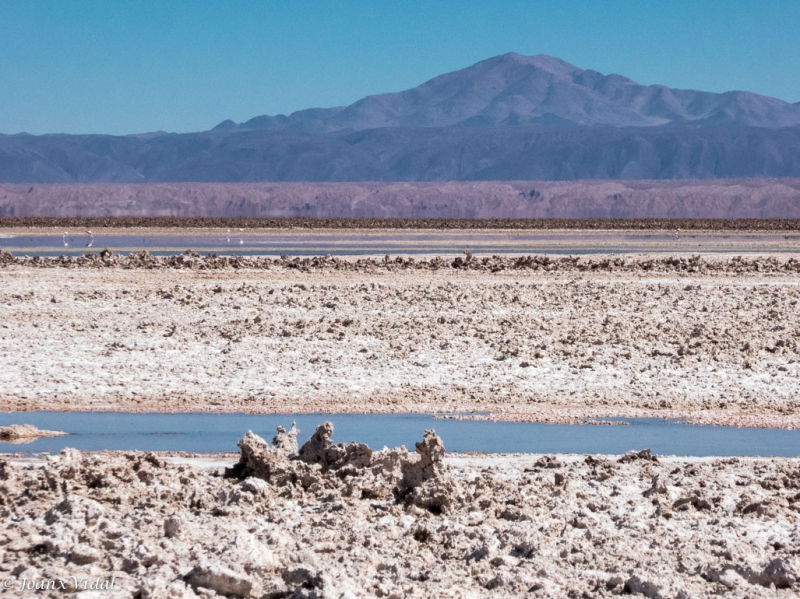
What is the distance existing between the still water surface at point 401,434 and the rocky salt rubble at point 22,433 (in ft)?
0.46

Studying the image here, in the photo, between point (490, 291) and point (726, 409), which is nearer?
point (726, 409)

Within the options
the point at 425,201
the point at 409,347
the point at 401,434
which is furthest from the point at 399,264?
the point at 425,201

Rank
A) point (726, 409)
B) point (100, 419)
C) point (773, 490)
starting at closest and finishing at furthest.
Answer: point (773, 490), point (100, 419), point (726, 409)

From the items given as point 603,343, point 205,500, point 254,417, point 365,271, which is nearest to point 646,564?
point 205,500

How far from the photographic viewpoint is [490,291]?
2277 centimetres

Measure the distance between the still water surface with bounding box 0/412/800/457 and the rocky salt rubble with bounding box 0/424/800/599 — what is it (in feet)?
3.82

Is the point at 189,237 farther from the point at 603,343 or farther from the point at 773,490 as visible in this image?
the point at 773,490

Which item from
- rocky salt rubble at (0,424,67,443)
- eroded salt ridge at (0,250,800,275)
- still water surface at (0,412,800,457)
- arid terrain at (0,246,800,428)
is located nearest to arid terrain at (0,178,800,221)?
eroded salt ridge at (0,250,800,275)

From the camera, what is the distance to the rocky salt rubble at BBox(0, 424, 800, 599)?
6422 millimetres

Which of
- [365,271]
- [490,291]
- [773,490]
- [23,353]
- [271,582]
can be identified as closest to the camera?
[271,582]

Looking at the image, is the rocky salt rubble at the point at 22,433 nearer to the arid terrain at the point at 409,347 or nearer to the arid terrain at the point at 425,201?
the arid terrain at the point at 409,347

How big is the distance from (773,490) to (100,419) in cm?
650

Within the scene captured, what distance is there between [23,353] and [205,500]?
7886 millimetres

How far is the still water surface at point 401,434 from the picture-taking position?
10.4m
